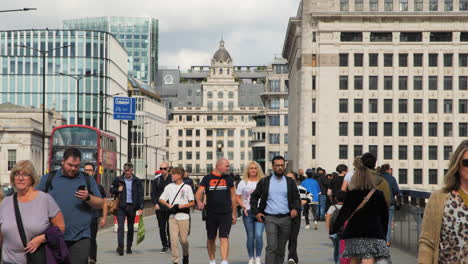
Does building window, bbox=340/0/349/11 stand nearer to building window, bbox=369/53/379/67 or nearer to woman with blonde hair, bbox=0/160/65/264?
building window, bbox=369/53/379/67

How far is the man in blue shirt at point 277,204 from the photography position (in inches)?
572

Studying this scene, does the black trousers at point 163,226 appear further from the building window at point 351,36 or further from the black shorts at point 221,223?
the building window at point 351,36

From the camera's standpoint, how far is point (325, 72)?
88.9 meters

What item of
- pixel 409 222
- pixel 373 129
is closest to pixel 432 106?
pixel 373 129

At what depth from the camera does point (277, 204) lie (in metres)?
14.6

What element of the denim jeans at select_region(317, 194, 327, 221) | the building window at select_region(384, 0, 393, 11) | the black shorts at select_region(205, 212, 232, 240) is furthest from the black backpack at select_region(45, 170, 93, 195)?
the building window at select_region(384, 0, 393, 11)

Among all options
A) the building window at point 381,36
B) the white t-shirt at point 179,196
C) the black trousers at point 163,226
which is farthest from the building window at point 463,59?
the white t-shirt at point 179,196

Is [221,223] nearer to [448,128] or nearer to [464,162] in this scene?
[464,162]

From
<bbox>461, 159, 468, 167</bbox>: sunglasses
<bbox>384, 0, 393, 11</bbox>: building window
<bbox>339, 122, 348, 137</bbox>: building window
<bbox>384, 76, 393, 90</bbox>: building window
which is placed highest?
<bbox>384, 0, 393, 11</bbox>: building window

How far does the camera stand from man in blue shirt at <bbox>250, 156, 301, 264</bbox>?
14.5 metres

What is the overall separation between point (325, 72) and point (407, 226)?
67839 mm

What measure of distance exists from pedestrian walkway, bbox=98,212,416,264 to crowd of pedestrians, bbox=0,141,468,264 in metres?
0.72

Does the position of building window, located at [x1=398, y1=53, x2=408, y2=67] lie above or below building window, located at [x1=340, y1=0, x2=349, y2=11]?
below

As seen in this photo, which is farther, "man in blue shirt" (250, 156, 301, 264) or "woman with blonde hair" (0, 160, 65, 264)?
"man in blue shirt" (250, 156, 301, 264)
